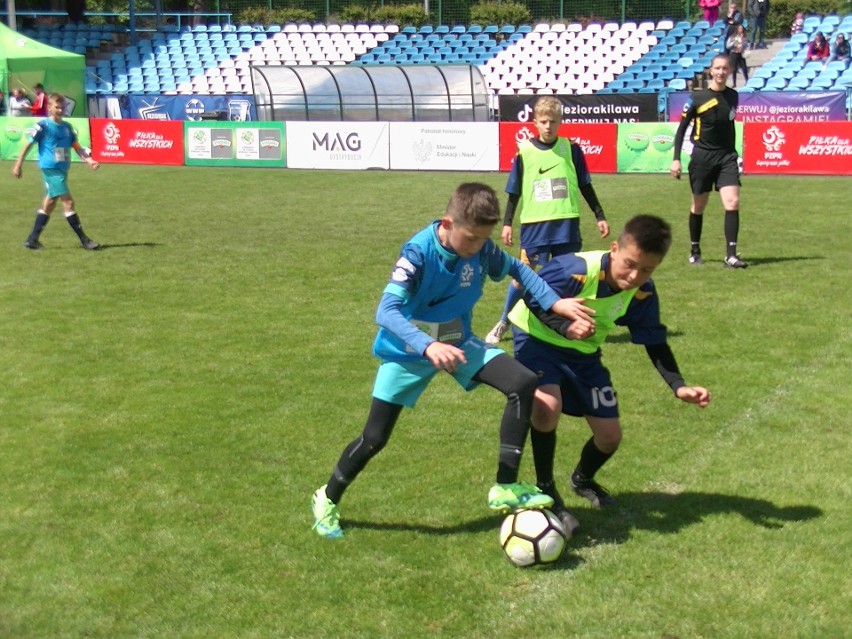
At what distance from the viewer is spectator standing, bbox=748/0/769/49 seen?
36.1m

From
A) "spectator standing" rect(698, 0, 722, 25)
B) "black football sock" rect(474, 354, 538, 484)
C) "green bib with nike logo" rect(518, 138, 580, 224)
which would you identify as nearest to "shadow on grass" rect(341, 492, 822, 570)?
"black football sock" rect(474, 354, 538, 484)

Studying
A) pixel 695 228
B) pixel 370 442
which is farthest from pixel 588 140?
pixel 370 442

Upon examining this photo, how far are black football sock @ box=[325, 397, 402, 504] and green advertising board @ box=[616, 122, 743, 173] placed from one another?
19.9 metres

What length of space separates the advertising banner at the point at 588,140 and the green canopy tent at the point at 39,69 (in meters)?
16.4

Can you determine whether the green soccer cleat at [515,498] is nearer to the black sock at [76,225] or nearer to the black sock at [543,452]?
the black sock at [543,452]

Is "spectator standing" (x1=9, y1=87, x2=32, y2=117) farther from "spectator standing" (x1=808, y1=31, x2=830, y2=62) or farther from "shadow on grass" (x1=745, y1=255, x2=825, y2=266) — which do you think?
"shadow on grass" (x1=745, y1=255, x2=825, y2=266)

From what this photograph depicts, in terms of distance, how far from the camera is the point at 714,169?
1238cm

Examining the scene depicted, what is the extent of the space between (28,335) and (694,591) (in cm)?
701

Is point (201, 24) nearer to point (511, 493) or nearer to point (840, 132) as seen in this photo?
point (840, 132)

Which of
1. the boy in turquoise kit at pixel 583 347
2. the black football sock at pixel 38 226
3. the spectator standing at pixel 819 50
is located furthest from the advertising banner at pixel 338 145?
the boy in turquoise kit at pixel 583 347

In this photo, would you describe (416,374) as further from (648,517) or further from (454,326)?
(648,517)

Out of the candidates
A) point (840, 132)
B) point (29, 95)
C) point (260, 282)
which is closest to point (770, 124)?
point (840, 132)

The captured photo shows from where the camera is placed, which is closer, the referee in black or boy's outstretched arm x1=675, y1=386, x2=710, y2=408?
boy's outstretched arm x1=675, y1=386, x2=710, y2=408

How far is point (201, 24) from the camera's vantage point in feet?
158
